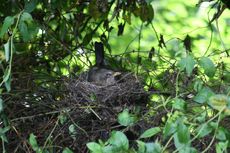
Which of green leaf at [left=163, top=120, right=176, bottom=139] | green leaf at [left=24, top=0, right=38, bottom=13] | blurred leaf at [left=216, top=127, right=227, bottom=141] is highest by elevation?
green leaf at [left=24, top=0, right=38, bottom=13]

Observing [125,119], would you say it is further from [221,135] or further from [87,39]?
[87,39]

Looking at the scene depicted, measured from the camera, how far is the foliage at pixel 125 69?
1039mm

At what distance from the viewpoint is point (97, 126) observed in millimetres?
1378

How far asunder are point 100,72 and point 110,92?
233 mm

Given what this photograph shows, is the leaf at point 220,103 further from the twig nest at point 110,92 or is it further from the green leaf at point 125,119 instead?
the twig nest at point 110,92

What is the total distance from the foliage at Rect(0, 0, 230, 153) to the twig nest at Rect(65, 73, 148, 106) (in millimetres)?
33

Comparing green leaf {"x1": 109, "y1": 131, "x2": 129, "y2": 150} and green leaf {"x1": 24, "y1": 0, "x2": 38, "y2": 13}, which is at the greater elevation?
green leaf {"x1": 24, "y1": 0, "x2": 38, "y2": 13}

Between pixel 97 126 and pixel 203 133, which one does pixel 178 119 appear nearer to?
pixel 203 133

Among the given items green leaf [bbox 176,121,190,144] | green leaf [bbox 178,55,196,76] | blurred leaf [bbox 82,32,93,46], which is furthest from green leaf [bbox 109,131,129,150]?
blurred leaf [bbox 82,32,93,46]

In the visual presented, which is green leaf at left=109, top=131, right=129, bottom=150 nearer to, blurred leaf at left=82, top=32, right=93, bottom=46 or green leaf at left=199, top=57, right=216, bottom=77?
green leaf at left=199, top=57, right=216, bottom=77

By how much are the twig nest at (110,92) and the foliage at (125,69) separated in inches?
1.3

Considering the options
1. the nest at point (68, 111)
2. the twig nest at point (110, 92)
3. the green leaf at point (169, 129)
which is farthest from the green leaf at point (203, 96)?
the twig nest at point (110, 92)

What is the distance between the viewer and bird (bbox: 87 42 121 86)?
5.34ft

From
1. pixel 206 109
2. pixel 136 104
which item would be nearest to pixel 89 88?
pixel 136 104
